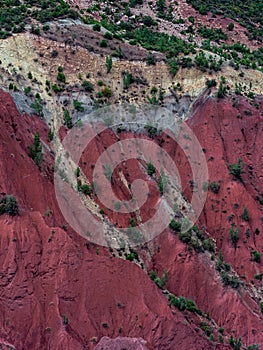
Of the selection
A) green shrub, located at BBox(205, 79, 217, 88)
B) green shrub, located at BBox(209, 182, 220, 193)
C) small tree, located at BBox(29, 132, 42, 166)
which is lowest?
green shrub, located at BBox(209, 182, 220, 193)

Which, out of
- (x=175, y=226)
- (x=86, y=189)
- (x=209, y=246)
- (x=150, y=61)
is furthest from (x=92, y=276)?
(x=150, y=61)

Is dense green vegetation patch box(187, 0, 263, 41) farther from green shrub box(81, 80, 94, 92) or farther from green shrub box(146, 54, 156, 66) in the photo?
green shrub box(81, 80, 94, 92)

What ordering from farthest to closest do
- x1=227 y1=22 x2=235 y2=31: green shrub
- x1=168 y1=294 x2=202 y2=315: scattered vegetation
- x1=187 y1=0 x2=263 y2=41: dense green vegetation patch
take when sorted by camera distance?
x1=187 y1=0 x2=263 y2=41: dense green vegetation patch
x1=227 y1=22 x2=235 y2=31: green shrub
x1=168 y1=294 x2=202 y2=315: scattered vegetation

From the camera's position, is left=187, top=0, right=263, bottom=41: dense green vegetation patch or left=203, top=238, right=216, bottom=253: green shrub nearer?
left=203, top=238, right=216, bottom=253: green shrub

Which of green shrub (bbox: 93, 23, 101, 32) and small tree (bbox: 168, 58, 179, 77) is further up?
small tree (bbox: 168, 58, 179, 77)

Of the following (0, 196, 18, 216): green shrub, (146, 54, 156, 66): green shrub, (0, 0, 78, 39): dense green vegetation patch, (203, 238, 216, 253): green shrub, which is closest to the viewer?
(0, 196, 18, 216): green shrub

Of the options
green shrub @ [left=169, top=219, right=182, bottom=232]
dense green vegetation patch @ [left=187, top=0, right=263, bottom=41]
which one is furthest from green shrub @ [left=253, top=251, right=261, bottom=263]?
dense green vegetation patch @ [left=187, top=0, right=263, bottom=41]

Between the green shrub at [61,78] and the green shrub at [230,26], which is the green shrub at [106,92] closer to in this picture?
the green shrub at [61,78]

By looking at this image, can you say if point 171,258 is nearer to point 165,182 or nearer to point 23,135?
point 165,182

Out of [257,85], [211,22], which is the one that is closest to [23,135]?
[257,85]
